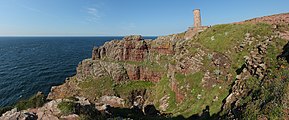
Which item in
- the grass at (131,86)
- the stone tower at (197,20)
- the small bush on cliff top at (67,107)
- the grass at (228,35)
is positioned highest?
the stone tower at (197,20)

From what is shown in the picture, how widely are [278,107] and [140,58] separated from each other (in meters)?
47.4

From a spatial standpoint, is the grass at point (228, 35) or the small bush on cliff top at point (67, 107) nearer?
the small bush on cliff top at point (67, 107)

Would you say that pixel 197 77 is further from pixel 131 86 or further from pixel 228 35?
pixel 131 86

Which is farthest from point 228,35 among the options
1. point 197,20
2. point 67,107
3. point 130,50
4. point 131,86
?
point 130,50

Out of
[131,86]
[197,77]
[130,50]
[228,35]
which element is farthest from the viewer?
[130,50]

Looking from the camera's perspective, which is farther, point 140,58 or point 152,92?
point 140,58

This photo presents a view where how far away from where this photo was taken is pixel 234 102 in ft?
62.0

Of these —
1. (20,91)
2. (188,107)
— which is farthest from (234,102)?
(20,91)

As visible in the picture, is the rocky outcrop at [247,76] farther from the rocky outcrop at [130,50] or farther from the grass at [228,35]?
the rocky outcrop at [130,50]

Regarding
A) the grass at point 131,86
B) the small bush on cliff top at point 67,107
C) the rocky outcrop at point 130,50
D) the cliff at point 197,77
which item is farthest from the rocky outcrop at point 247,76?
the rocky outcrop at point 130,50

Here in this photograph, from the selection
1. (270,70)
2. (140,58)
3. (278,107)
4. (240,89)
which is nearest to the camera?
(278,107)

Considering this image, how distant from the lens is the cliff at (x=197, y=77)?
57.3 feet

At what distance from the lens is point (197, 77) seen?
3056 cm

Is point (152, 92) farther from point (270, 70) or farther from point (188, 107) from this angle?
point (270, 70)
